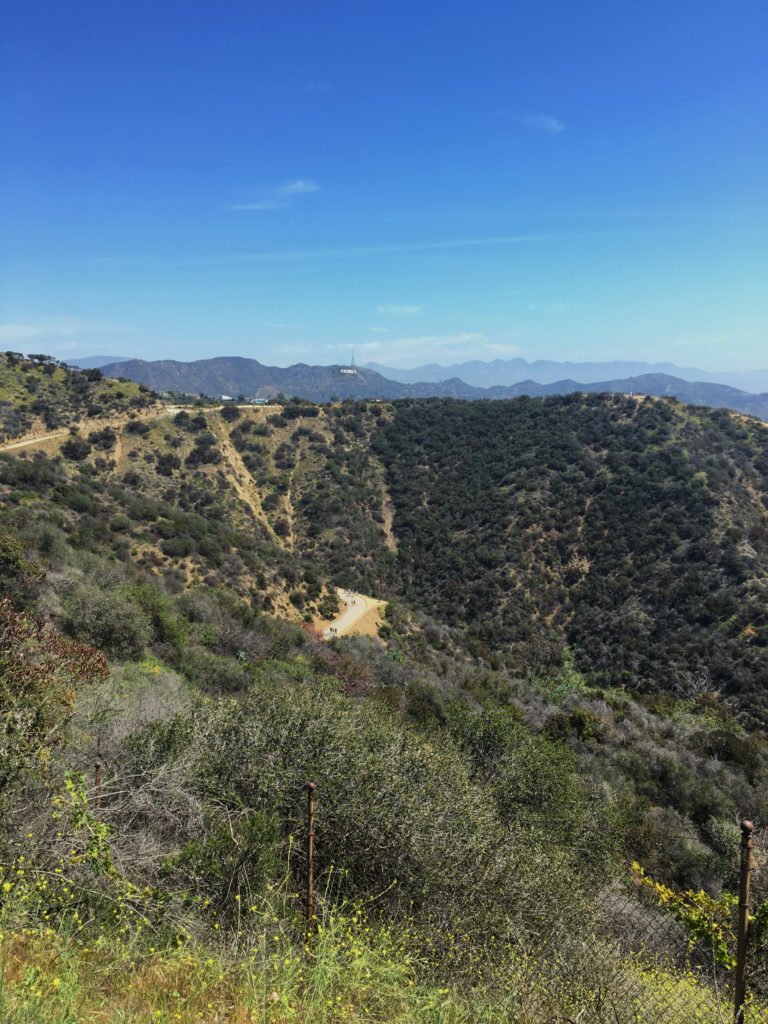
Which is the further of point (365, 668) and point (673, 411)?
point (673, 411)

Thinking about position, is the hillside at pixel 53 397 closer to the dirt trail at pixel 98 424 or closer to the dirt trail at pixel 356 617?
the dirt trail at pixel 98 424

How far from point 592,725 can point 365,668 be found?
9.71m

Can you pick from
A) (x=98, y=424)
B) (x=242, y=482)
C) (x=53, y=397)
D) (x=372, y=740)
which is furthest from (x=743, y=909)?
(x=53, y=397)

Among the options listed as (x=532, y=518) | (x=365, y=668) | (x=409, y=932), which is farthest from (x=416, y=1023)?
(x=532, y=518)

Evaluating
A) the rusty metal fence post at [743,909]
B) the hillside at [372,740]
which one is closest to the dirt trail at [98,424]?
the hillside at [372,740]

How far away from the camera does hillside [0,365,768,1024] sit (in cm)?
472

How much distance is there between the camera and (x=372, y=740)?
8875 millimetres

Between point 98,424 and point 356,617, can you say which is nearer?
point 356,617

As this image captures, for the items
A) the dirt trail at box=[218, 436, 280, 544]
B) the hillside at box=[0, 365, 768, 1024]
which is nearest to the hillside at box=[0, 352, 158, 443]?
the hillside at box=[0, 365, 768, 1024]

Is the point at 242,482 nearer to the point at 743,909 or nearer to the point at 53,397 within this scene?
the point at 53,397

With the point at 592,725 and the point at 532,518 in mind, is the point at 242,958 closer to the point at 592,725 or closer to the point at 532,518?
the point at 592,725

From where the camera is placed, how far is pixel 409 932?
5965 millimetres

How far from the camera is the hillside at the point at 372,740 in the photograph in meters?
4.72

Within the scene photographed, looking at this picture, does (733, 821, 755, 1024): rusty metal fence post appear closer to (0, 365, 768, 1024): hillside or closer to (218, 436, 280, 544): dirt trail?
(0, 365, 768, 1024): hillside
